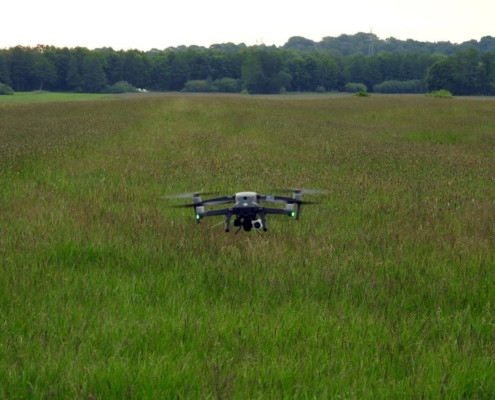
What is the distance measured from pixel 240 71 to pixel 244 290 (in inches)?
6419

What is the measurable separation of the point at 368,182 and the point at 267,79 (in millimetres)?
141258

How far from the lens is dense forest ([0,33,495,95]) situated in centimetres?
12556

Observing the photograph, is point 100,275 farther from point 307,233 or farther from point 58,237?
point 307,233

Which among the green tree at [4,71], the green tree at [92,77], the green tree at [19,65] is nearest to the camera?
the green tree at [4,71]

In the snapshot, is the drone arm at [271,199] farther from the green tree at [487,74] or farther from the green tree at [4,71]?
the green tree at [4,71]

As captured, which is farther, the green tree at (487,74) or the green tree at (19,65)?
the green tree at (19,65)

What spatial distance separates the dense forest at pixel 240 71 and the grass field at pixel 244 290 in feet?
395

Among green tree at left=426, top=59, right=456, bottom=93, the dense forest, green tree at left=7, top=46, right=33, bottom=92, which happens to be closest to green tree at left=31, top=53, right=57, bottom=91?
the dense forest

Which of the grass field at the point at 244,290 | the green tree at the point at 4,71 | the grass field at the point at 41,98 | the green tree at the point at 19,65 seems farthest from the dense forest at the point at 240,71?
the grass field at the point at 244,290

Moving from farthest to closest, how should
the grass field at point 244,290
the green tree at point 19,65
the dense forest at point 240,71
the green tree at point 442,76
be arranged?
the green tree at point 19,65 < the dense forest at point 240,71 < the green tree at point 442,76 < the grass field at point 244,290

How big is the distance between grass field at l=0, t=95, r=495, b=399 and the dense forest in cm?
12034

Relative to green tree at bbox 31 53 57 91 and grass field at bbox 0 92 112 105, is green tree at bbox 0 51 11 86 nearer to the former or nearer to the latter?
green tree at bbox 31 53 57 91

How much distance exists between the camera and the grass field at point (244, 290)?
3.62m

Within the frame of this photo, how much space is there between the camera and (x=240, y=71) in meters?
165
